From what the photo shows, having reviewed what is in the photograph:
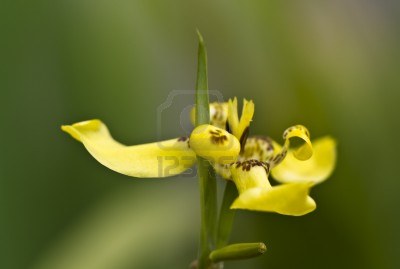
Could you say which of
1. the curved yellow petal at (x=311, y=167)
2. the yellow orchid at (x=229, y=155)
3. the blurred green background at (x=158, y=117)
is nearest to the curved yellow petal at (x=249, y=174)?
the yellow orchid at (x=229, y=155)

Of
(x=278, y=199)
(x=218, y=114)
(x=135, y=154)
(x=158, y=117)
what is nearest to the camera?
(x=278, y=199)

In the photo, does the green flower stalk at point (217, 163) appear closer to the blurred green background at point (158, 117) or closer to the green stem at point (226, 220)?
the green stem at point (226, 220)

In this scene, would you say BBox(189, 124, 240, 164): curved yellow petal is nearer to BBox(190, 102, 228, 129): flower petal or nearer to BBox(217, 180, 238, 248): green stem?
BBox(217, 180, 238, 248): green stem

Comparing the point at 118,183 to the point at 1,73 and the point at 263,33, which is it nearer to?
the point at 1,73

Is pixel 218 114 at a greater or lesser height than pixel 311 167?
greater

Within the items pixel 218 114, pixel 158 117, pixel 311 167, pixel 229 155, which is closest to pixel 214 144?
pixel 229 155

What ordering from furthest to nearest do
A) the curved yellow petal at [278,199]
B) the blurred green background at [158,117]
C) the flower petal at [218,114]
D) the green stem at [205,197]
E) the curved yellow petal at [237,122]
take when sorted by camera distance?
the blurred green background at [158,117]
the flower petal at [218,114]
the curved yellow petal at [237,122]
the green stem at [205,197]
the curved yellow petal at [278,199]

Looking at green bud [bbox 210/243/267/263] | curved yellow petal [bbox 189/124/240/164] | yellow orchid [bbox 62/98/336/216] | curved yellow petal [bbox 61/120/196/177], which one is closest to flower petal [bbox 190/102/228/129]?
yellow orchid [bbox 62/98/336/216]

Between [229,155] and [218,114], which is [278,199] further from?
[218,114]
